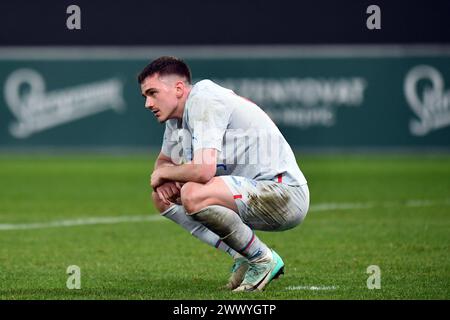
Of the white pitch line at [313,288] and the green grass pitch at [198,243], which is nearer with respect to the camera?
the white pitch line at [313,288]

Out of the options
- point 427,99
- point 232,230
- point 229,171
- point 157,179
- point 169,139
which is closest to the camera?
point 232,230

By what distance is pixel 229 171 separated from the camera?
26.1 ft

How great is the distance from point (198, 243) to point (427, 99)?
1249 centimetres

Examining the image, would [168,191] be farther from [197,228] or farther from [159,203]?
[197,228]

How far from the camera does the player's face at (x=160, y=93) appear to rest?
761 centimetres

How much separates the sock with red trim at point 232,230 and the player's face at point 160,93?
82 centimetres

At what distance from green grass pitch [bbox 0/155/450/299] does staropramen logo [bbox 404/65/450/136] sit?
2.80 metres

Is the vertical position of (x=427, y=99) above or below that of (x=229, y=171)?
below

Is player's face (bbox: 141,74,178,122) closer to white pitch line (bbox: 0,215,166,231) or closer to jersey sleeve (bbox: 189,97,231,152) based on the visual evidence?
jersey sleeve (bbox: 189,97,231,152)

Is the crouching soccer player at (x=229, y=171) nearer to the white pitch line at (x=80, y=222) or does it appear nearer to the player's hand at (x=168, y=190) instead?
the player's hand at (x=168, y=190)

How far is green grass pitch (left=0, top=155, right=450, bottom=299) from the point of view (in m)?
7.90

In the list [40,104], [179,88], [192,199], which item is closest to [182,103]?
[179,88]

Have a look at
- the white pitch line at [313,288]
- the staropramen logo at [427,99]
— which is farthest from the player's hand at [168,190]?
the staropramen logo at [427,99]
